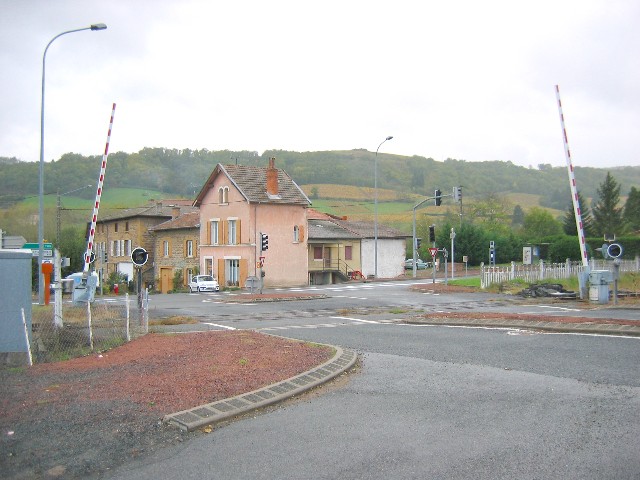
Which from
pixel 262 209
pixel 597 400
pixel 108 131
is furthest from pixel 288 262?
pixel 597 400

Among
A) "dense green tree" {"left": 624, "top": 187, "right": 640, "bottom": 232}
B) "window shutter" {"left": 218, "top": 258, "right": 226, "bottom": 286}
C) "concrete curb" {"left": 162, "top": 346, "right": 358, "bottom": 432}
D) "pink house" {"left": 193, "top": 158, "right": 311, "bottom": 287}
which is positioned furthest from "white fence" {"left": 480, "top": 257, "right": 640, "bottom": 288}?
"dense green tree" {"left": 624, "top": 187, "right": 640, "bottom": 232}

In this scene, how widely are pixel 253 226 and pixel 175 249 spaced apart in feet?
40.3

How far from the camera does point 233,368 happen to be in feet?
31.2

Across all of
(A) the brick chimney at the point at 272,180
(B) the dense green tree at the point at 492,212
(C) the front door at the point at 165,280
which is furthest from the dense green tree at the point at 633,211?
(C) the front door at the point at 165,280

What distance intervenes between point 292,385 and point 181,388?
1.48 metres

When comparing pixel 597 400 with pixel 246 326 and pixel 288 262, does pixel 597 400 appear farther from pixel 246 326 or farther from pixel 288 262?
pixel 288 262

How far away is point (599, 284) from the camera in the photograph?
2484 centimetres

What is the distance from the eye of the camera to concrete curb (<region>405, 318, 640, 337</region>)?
524 inches

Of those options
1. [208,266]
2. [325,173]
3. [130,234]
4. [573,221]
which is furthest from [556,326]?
[325,173]

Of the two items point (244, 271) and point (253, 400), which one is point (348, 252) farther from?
point (253, 400)

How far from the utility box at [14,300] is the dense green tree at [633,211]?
224ft

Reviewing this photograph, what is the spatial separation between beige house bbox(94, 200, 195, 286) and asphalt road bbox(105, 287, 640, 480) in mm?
51735

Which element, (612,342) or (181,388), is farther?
(612,342)

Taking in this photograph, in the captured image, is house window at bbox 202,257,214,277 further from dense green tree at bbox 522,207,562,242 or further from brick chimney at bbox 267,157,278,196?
dense green tree at bbox 522,207,562,242
